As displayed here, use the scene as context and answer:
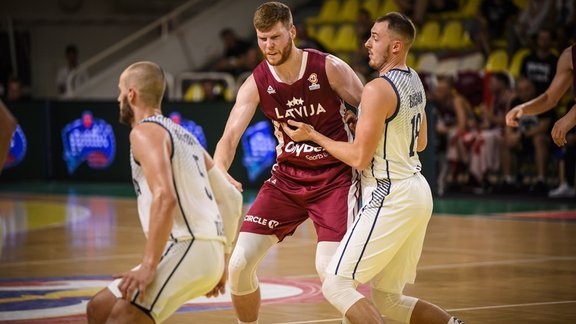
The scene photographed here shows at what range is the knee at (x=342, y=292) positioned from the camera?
244 inches

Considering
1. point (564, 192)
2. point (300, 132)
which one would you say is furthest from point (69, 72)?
point (300, 132)

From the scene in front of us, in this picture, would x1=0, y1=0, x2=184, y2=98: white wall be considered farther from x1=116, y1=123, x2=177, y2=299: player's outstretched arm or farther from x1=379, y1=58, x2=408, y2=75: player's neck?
x1=116, y1=123, x2=177, y2=299: player's outstretched arm

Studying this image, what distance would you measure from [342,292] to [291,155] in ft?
4.14

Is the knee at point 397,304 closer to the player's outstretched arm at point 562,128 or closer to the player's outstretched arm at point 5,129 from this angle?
the player's outstretched arm at point 562,128

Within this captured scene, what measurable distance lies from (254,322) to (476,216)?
8251 mm

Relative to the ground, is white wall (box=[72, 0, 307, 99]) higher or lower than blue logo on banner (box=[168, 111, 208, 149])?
higher

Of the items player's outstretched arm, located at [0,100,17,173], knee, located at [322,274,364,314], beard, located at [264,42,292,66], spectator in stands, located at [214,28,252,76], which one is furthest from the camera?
spectator in stands, located at [214,28,252,76]

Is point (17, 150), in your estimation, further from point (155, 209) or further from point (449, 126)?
point (155, 209)

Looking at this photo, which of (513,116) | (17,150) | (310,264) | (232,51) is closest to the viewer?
(513,116)

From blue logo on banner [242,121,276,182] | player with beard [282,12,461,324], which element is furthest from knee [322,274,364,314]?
blue logo on banner [242,121,276,182]

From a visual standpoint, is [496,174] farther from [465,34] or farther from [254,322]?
[254,322]

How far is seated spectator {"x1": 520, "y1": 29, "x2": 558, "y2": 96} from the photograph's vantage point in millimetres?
16938

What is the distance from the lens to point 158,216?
5.35 m

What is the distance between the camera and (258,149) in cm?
1823
